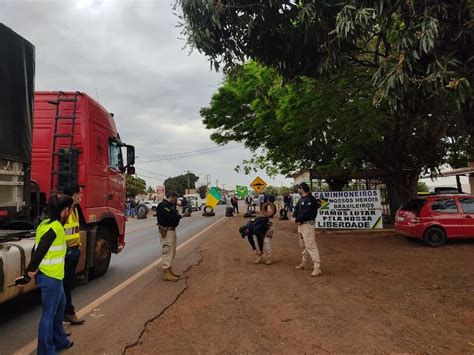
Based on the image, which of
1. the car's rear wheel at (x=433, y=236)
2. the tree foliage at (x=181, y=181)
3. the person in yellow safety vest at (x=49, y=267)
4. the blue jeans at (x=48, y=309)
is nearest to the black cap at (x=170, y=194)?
the person in yellow safety vest at (x=49, y=267)

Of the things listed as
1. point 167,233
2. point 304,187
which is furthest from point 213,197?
point 167,233

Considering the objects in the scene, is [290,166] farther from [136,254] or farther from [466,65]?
[466,65]

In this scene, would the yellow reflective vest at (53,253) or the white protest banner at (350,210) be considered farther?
the white protest banner at (350,210)

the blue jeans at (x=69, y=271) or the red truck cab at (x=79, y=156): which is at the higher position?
the red truck cab at (x=79, y=156)

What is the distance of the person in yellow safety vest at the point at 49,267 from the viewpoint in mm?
4301

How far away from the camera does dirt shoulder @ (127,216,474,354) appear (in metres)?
4.82

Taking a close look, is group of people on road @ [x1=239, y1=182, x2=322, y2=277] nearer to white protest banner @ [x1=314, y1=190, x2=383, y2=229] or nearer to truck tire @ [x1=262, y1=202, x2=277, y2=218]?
truck tire @ [x1=262, y1=202, x2=277, y2=218]

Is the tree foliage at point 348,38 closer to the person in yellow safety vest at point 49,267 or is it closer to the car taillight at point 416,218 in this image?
the person in yellow safety vest at point 49,267

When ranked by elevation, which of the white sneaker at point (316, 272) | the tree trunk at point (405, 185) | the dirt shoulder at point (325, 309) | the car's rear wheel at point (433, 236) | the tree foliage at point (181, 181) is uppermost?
the tree foliage at point (181, 181)

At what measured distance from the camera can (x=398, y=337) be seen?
4926 millimetres

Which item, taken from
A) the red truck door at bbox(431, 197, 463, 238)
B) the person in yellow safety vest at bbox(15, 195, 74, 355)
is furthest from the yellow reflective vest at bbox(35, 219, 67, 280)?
the red truck door at bbox(431, 197, 463, 238)

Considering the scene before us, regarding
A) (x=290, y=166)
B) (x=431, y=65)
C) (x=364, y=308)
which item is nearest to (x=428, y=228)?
(x=364, y=308)

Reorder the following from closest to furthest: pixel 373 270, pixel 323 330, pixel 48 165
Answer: pixel 323 330, pixel 48 165, pixel 373 270

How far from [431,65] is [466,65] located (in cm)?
82
